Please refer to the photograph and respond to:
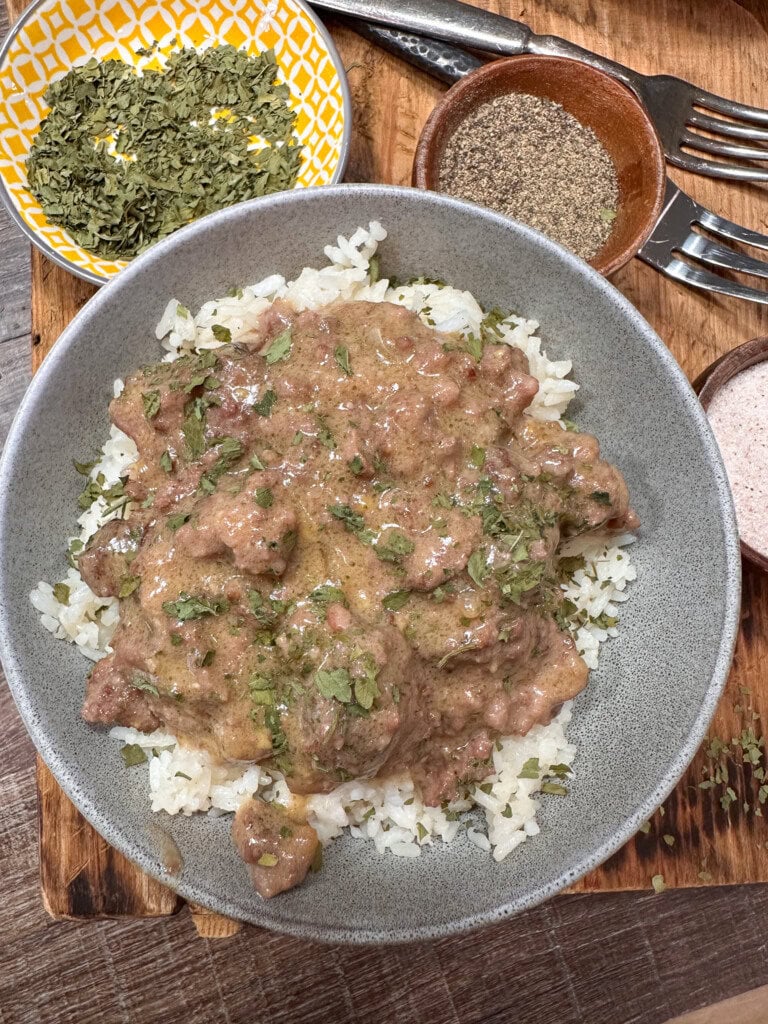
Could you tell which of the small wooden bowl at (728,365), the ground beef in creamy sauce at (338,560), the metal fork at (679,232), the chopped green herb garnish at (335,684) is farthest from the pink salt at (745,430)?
the chopped green herb garnish at (335,684)

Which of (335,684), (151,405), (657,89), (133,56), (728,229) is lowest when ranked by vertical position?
(335,684)

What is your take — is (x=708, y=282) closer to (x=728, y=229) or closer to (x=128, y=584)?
(x=728, y=229)

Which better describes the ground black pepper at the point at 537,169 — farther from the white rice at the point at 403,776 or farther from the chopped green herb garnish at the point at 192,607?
the chopped green herb garnish at the point at 192,607

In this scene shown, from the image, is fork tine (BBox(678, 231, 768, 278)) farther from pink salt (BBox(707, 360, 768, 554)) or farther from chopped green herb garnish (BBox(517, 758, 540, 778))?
chopped green herb garnish (BBox(517, 758, 540, 778))

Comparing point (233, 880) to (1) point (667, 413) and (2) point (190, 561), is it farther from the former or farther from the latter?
(1) point (667, 413)

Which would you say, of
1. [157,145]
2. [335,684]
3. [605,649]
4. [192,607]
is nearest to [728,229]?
[605,649]
